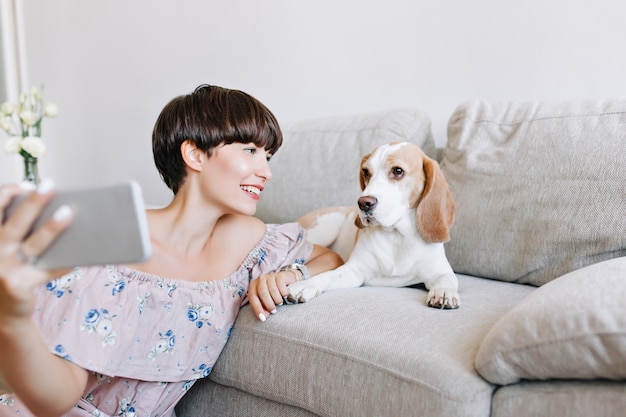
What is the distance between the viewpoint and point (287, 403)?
4.36 feet

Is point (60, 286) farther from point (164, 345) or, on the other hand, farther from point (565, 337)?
point (565, 337)

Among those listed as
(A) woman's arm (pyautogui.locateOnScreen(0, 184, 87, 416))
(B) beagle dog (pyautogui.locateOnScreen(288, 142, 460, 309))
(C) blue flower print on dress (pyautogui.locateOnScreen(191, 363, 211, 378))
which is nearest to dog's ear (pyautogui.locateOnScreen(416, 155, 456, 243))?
(B) beagle dog (pyautogui.locateOnScreen(288, 142, 460, 309))

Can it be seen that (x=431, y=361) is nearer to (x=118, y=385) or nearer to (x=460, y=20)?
(x=118, y=385)

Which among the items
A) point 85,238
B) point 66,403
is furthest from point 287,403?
point 85,238

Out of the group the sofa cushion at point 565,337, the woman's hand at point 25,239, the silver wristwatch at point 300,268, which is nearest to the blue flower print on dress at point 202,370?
the silver wristwatch at point 300,268

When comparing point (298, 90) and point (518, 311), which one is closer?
point (518, 311)

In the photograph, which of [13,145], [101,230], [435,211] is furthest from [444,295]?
[13,145]

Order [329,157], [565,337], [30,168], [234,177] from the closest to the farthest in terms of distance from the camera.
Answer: [565,337], [234,177], [329,157], [30,168]

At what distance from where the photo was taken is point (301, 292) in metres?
1.46

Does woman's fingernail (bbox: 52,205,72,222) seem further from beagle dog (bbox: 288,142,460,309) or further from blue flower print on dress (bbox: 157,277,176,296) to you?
beagle dog (bbox: 288,142,460,309)

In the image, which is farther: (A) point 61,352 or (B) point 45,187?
(A) point 61,352

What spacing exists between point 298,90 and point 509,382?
207 cm

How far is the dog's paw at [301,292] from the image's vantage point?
1.45m

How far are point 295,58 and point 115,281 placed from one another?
6.05ft
